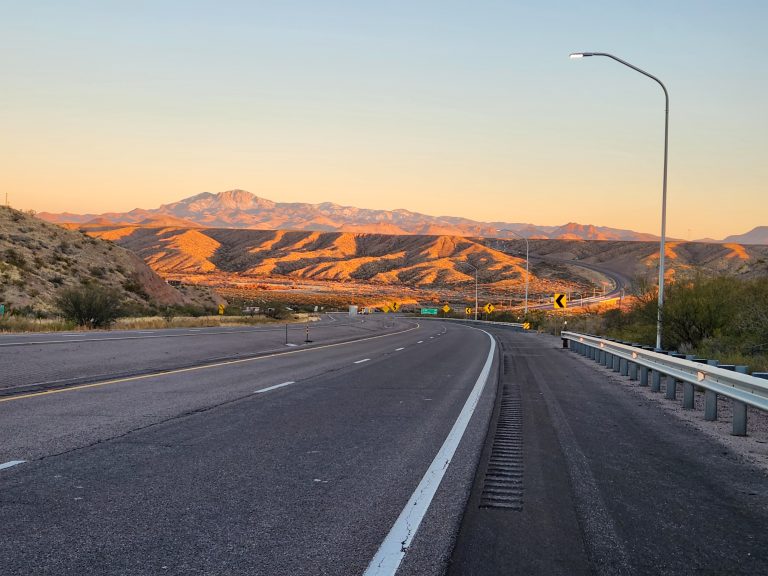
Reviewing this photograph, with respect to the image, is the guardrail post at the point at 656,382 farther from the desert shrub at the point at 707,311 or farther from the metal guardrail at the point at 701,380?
the desert shrub at the point at 707,311

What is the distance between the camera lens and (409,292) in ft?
548

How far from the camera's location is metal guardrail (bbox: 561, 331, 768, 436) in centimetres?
950

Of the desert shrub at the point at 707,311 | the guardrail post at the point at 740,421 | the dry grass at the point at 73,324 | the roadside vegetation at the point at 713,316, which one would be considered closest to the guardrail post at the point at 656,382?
the roadside vegetation at the point at 713,316

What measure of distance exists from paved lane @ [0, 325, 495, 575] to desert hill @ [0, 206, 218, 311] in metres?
33.4

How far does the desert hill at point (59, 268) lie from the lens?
43.2 metres

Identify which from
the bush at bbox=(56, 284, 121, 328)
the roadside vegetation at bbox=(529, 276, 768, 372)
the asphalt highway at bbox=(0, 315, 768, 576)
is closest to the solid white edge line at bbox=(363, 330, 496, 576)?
the asphalt highway at bbox=(0, 315, 768, 576)

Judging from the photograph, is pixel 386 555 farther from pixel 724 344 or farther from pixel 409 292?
pixel 409 292

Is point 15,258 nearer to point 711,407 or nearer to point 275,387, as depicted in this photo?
point 275,387

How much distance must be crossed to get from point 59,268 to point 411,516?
50501 millimetres

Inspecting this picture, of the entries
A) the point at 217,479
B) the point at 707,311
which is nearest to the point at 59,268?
the point at 707,311

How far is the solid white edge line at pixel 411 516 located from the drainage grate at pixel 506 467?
43 centimetres

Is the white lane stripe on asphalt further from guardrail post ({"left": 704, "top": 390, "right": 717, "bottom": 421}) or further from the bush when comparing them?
the bush

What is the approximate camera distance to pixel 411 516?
18.4 ft

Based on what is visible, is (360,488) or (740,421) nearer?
(360,488)
